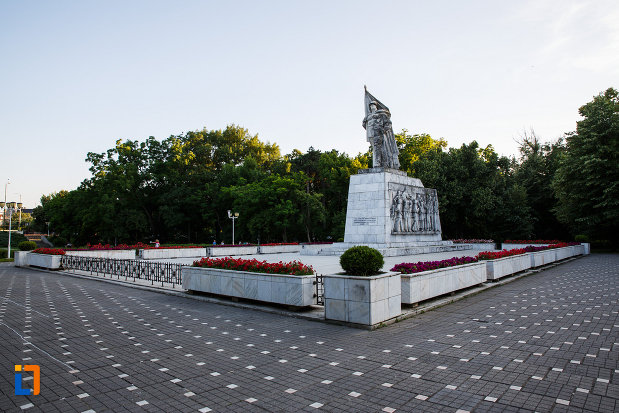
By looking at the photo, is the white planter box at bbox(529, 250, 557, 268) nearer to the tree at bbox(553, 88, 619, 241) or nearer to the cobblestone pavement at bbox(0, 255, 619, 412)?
the cobblestone pavement at bbox(0, 255, 619, 412)

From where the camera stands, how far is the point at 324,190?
45.6 meters

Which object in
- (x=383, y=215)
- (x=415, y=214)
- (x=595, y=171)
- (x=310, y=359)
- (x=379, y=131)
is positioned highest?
(x=379, y=131)

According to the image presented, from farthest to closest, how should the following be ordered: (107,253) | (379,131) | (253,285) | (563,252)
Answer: (379,131)
(107,253)
(563,252)
(253,285)

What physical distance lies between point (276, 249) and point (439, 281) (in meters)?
22.5

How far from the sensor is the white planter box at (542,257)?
16719 mm

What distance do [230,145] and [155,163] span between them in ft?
40.1

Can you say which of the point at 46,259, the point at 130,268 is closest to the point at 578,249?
the point at 130,268

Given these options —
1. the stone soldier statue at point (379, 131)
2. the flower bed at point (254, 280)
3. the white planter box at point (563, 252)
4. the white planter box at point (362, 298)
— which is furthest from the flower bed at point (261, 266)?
the white planter box at point (563, 252)

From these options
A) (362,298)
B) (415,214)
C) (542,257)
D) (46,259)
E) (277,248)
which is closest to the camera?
(362,298)

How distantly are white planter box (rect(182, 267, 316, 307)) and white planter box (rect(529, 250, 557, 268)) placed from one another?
497 inches

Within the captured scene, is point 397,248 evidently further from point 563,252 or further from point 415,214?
point 563,252

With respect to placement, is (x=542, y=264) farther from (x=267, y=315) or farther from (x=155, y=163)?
(x=155, y=163)

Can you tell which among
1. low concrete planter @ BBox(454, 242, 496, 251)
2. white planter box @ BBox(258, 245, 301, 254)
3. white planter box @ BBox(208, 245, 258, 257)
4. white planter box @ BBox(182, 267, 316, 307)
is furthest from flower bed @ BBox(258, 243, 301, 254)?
white planter box @ BBox(182, 267, 316, 307)

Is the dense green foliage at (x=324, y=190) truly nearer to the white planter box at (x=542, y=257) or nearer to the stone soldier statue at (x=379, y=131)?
the white planter box at (x=542, y=257)
